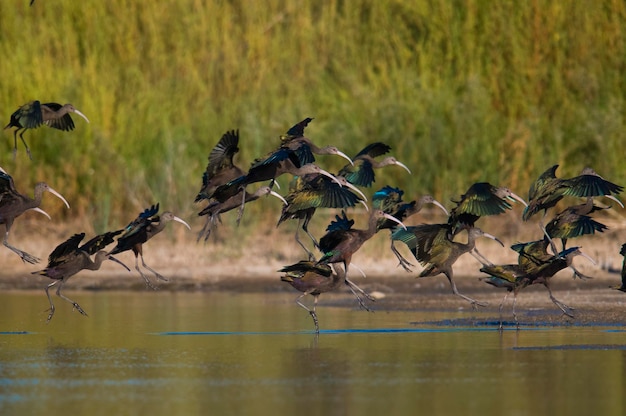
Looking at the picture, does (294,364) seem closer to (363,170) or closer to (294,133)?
(294,133)

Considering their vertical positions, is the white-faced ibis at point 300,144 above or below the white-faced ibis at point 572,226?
above

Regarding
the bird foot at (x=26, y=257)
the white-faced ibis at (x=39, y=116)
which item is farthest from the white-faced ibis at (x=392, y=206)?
the bird foot at (x=26, y=257)

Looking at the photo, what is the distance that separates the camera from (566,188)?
45.6 feet

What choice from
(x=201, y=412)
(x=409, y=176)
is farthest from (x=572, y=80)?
(x=201, y=412)

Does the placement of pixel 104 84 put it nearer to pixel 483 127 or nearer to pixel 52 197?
pixel 52 197

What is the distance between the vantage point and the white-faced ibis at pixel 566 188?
44.9 ft

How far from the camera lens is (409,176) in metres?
20.7

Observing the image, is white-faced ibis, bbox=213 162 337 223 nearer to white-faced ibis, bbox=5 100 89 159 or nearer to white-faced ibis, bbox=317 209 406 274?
white-faced ibis, bbox=317 209 406 274

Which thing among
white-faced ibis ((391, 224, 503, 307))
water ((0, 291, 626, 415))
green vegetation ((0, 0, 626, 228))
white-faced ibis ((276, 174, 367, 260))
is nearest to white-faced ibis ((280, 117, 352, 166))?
white-faced ibis ((276, 174, 367, 260))

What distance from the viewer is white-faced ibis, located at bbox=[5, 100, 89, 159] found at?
14.3 m

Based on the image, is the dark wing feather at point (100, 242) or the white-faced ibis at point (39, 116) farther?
the white-faced ibis at point (39, 116)

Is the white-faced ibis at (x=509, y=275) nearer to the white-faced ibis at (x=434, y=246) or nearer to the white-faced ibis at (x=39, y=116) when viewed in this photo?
the white-faced ibis at (x=434, y=246)

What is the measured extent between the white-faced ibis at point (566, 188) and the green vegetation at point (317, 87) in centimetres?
607

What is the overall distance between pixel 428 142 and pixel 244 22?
17.2 ft
